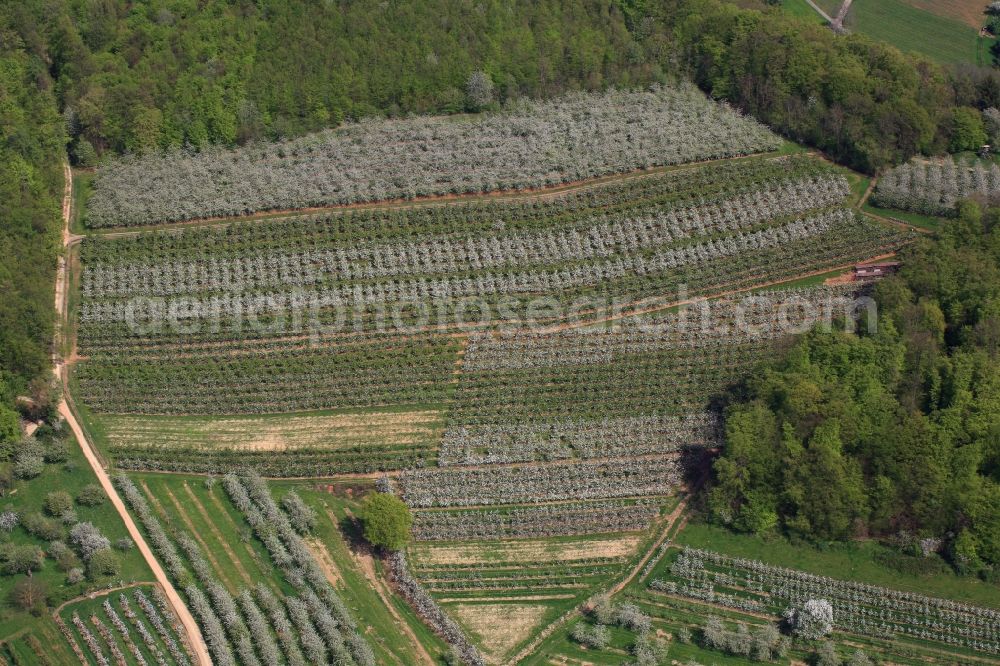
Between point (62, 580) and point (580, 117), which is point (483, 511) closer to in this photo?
point (62, 580)

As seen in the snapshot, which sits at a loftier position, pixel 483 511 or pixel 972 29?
pixel 972 29

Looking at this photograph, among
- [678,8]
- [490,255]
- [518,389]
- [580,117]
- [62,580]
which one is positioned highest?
[678,8]

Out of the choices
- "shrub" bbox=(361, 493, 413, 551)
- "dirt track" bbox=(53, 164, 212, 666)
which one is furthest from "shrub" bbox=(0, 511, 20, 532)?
"shrub" bbox=(361, 493, 413, 551)

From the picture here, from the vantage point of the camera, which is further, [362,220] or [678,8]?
[678,8]

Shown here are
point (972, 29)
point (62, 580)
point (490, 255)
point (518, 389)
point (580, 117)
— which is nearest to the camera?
point (62, 580)

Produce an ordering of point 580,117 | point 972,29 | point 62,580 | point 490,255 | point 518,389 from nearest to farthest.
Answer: point 62,580, point 518,389, point 490,255, point 580,117, point 972,29

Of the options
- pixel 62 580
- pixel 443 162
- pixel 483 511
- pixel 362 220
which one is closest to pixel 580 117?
pixel 443 162

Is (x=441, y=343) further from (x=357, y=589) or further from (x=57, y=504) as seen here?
(x=57, y=504)

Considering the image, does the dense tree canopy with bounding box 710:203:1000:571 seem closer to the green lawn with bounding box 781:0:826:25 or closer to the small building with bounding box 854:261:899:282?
the small building with bounding box 854:261:899:282
